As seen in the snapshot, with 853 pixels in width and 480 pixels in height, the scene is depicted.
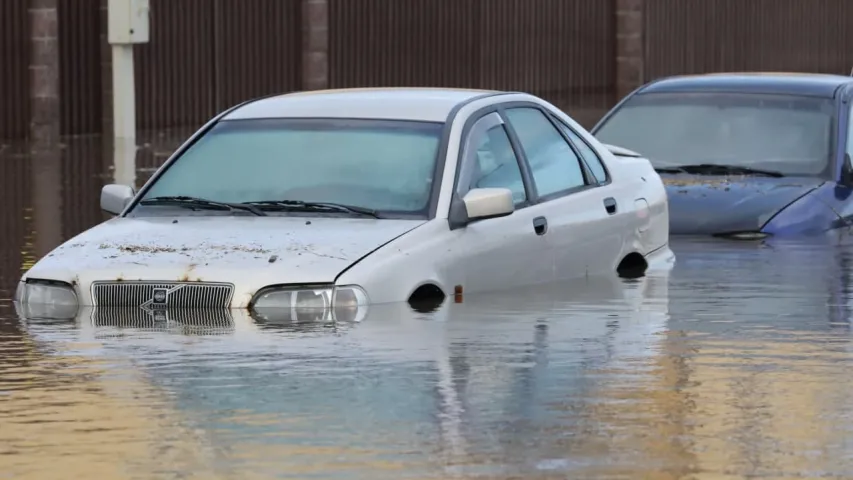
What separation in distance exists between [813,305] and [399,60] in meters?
21.6

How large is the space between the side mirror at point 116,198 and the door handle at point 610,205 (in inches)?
91.9

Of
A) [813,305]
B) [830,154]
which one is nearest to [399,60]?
[830,154]

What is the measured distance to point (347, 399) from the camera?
7879 millimetres

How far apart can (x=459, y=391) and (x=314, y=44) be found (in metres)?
22.0

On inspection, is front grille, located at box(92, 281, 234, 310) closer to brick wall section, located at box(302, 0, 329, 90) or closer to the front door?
the front door

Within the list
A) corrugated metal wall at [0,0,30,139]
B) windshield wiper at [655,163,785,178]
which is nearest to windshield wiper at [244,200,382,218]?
windshield wiper at [655,163,785,178]

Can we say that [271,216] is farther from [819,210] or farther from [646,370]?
[819,210]

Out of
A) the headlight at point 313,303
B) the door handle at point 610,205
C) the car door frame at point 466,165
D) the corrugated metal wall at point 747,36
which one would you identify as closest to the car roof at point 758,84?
Answer: the door handle at point 610,205

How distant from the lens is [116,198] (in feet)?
35.0

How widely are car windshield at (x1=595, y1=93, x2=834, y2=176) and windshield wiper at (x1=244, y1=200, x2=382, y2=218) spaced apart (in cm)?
501

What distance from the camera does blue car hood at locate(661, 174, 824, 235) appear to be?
13.9 metres

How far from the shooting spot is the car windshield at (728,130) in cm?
1459

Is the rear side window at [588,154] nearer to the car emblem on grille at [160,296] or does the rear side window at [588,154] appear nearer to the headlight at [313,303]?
the headlight at [313,303]

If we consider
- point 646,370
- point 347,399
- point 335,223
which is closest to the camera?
point 347,399
